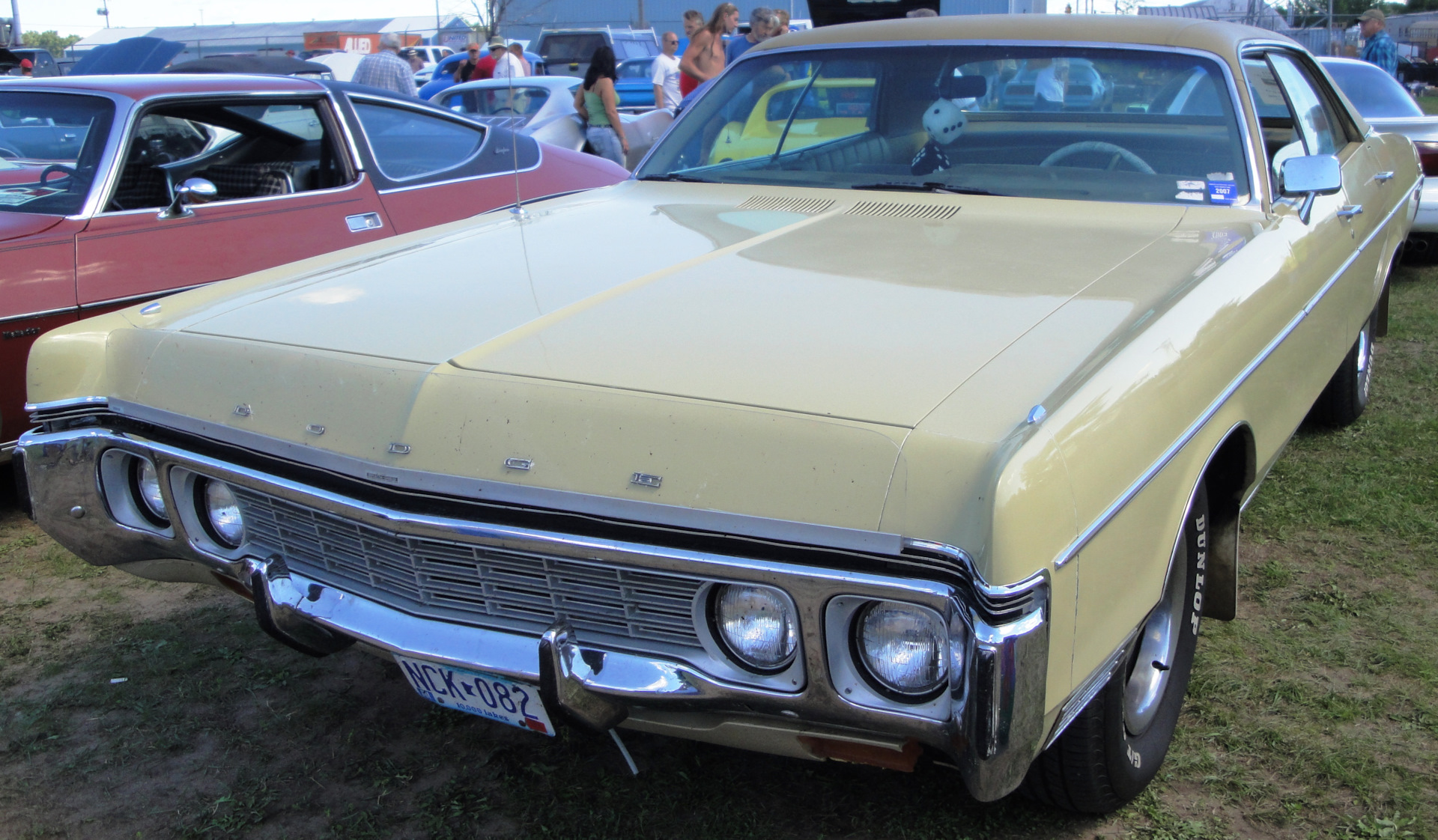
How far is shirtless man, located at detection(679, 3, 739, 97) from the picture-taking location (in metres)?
8.27

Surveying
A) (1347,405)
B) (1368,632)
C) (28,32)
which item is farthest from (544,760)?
(28,32)

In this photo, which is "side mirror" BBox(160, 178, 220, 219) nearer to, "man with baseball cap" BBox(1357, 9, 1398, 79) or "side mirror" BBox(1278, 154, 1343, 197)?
"side mirror" BBox(1278, 154, 1343, 197)

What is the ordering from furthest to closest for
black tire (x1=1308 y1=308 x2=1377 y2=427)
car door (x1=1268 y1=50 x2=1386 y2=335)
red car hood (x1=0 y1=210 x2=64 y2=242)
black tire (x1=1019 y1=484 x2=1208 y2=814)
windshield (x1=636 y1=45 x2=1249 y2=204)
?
black tire (x1=1308 y1=308 x2=1377 y2=427) < red car hood (x1=0 y1=210 x2=64 y2=242) < car door (x1=1268 y1=50 x2=1386 y2=335) < windshield (x1=636 y1=45 x2=1249 y2=204) < black tire (x1=1019 y1=484 x2=1208 y2=814)

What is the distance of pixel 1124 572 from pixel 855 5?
733 cm

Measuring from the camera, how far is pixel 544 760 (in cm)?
250

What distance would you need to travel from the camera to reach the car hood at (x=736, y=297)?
180cm

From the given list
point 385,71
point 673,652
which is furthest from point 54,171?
point 385,71

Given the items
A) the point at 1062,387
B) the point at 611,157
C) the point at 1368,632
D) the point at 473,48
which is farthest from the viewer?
the point at 473,48

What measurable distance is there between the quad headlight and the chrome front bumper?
3 cm

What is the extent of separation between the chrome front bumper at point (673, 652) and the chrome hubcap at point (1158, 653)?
763 mm

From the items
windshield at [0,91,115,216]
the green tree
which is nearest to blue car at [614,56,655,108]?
windshield at [0,91,115,216]

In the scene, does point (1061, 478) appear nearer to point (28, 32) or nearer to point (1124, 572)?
point (1124, 572)

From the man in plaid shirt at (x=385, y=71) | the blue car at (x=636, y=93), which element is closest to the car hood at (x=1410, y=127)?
the man in plaid shirt at (x=385, y=71)

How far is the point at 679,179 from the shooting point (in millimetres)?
3453
